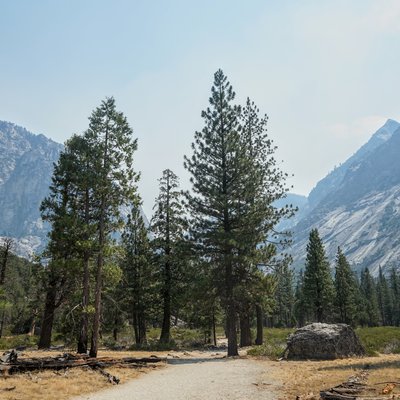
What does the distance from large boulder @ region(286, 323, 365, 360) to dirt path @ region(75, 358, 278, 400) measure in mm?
5035

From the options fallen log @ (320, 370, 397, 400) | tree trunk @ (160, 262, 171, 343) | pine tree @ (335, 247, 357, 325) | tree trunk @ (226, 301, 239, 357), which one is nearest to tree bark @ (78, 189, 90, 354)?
tree trunk @ (226, 301, 239, 357)

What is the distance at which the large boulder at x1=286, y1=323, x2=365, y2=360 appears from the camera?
22859 millimetres

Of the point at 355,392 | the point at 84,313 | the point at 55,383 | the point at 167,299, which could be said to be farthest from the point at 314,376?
the point at 167,299

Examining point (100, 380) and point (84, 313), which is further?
point (84, 313)

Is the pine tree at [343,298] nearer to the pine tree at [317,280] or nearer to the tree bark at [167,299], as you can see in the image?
the pine tree at [317,280]

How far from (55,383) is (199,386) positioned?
493 centimetres

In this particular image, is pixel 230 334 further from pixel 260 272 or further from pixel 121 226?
pixel 121 226

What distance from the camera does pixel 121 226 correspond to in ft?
75.7

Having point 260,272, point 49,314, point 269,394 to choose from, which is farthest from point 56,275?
point 269,394

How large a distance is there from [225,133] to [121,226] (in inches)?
410

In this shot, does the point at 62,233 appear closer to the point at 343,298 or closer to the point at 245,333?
the point at 245,333

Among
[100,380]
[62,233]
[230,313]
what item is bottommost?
[100,380]

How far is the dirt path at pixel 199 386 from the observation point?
40.1ft

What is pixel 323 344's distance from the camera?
75.7ft
